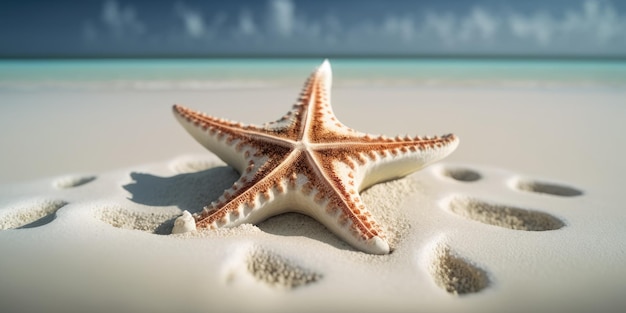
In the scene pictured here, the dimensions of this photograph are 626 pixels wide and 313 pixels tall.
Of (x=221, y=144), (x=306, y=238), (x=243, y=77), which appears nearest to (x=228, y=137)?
(x=221, y=144)

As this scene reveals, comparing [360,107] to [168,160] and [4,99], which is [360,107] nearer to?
[168,160]

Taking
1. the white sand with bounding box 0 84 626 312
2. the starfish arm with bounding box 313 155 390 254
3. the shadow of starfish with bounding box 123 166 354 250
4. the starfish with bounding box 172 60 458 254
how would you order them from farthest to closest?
1. the shadow of starfish with bounding box 123 166 354 250
2. the starfish with bounding box 172 60 458 254
3. the starfish arm with bounding box 313 155 390 254
4. the white sand with bounding box 0 84 626 312

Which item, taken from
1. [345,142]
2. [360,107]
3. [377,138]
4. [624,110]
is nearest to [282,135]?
[345,142]

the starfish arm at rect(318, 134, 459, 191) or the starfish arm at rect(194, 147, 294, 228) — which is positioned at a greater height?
the starfish arm at rect(318, 134, 459, 191)

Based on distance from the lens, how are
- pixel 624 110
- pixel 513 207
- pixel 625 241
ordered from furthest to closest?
pixel 624 110 < pixel 513 207 < pixel 625 241

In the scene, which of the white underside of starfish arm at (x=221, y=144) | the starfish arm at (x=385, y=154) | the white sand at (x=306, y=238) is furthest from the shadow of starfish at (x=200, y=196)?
the starfish arm at (x=385, y=154)

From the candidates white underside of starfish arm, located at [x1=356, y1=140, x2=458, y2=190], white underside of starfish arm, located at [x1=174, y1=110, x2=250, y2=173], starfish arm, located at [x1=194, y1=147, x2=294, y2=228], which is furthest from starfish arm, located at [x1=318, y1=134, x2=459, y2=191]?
white underside of starfish arm, located at [x1=174, y1=110, x2=250, y2=173]

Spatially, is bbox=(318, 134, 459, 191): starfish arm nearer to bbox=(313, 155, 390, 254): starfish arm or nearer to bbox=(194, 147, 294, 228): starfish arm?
bbox=(313, 155, 390, 254): starfish arm
